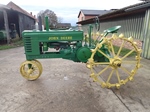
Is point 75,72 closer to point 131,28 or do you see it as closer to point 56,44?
point 56,44

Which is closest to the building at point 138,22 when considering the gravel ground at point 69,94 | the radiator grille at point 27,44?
the gravel ground at point 69,94

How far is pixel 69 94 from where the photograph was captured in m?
2.87

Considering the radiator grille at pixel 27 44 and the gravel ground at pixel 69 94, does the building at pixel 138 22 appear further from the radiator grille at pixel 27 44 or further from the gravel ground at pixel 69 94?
the radiator grille at pixel 27 44

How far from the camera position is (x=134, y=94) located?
2.81 meters

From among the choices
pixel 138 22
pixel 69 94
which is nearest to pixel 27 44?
pixel 69 94

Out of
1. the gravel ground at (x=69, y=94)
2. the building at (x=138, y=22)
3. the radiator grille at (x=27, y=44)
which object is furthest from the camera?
the building at (x=138, y=22)

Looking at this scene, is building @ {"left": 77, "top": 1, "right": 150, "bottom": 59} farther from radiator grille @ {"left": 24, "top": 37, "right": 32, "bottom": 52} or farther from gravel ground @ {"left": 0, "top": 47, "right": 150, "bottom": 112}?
radiator grille @ {"left": 24, "top": 37, "right": 32, "bottom": 52}

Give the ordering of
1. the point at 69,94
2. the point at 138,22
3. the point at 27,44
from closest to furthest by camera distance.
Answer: the point at 69,94 → the point at 27,44 → the point at 138,22

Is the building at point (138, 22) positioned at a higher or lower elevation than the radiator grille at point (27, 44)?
higher

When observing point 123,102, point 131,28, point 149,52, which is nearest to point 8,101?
point 123,102

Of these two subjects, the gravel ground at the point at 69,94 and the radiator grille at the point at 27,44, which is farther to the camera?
the radiator grille at the point at 27,44

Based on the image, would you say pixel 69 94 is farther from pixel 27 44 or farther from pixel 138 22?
pixel 138 22

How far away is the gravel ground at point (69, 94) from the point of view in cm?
241

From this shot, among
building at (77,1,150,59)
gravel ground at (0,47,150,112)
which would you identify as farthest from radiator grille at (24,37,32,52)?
building at (77,1,150,59)
